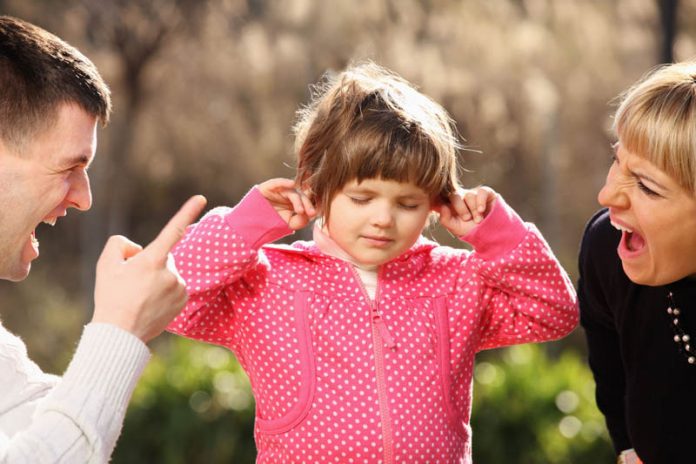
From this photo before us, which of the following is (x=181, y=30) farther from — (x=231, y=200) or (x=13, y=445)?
(x=13, y=445)

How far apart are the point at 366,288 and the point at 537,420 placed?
7.89 ft

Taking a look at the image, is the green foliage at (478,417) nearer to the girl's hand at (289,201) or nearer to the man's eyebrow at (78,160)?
the girl's hand at (289,201)

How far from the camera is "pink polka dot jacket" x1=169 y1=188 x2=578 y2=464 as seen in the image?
256 centimetres

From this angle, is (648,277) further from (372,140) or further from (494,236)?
(372,140)

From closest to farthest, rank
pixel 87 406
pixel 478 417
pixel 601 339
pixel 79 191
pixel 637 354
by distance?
pixel 87 406 → pixel 79 191 → pixel 637 354 → pixel 601 339 → pixel 478 417

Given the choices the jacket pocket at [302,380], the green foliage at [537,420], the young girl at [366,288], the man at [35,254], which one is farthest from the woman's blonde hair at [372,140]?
the green foliage at [537,420]

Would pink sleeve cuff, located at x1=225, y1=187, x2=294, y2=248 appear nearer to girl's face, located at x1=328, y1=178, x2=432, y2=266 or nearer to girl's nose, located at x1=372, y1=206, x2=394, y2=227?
girl's face, located at x1=328, y1=178, x2=432, y2=266

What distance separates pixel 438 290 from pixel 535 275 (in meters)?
0.25

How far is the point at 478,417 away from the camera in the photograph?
15.8 feet

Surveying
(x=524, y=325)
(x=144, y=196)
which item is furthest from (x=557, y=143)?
(x=524, y=325)

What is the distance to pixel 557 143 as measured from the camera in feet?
26.1

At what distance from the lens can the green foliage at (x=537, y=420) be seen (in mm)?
4738

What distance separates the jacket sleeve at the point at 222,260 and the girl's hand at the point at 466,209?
1.35 ft

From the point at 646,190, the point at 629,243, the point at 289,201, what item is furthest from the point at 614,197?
the point at 289,201
